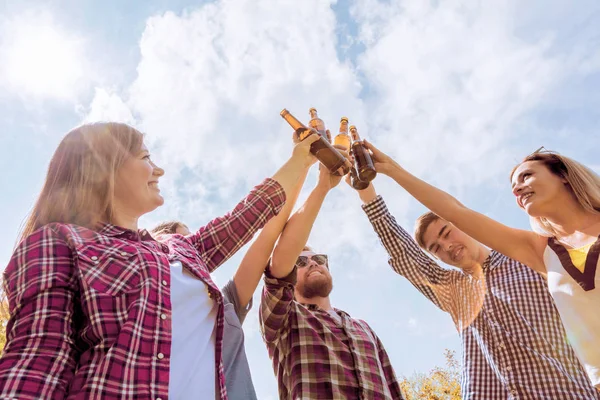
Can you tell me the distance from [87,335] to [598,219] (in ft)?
9.61

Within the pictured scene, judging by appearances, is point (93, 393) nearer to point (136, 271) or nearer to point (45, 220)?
point (136, 271)

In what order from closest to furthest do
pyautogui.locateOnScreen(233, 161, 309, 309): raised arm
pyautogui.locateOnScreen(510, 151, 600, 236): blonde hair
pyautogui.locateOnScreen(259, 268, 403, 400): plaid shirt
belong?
pyautogui.locateOnScreen(510, 151, 600, 236): blonde hair < pyautogui.locateOnScreen(233, 161, 309, 309): raised arm < pyautogui.locateOnScreen(259, 268, 403, 400): plaid shirt

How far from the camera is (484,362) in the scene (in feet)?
13.6

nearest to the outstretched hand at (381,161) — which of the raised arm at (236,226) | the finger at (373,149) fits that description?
the finger at (373,149)

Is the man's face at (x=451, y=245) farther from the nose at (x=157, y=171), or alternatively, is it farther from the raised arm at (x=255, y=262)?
the nose at (x=157, y=171)

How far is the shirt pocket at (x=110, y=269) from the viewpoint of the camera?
5.74ft

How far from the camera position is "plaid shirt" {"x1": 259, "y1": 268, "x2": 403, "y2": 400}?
338 centimetres

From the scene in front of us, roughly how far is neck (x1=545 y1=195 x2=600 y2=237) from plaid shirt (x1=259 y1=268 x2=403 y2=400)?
62.3 inches

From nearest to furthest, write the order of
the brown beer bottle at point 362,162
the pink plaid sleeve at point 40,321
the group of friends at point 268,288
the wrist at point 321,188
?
1. the pink plaid sleeve at point 40,321
2. the group of friends at point 268,288
3. the wrist at point 321,188
4. the brown beer bottle at point 362,162

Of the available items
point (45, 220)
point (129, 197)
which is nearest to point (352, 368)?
point (129, 197)

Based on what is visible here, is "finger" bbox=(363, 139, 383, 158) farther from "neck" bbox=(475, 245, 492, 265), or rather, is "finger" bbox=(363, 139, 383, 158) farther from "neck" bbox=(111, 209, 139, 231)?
"neck" bbox=(111, 209, 139, 231)

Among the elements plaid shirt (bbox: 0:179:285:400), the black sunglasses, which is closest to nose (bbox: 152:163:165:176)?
plaid shirt (bbox: 0:179:285:400)

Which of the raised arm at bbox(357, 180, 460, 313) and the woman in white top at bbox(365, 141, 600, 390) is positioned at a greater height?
the raised arm at bbox(357, 180, 460, 313)

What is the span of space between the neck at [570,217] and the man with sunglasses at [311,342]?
157 centimetres
